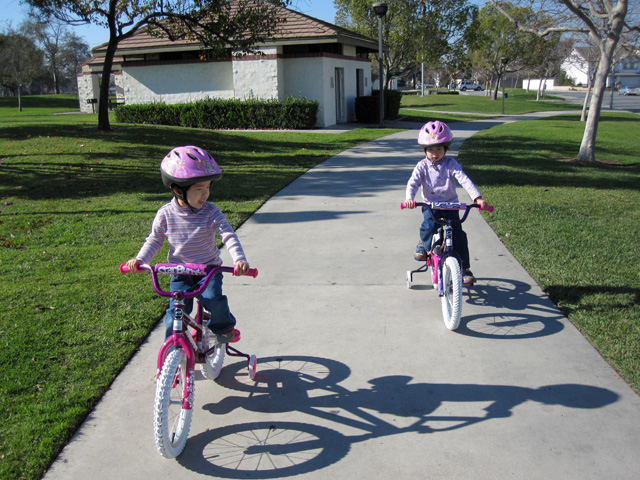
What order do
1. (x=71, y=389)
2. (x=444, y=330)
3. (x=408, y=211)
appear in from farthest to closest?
(x=408, y=211) < (x=444, y=330) < (x=71, y=389)

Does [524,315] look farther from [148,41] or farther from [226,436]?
[148,41]

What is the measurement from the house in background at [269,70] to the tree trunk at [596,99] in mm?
10695

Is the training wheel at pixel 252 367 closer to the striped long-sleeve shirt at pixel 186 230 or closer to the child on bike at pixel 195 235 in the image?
the child on bike at pixel 195 235

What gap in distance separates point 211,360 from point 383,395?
1.18 meters

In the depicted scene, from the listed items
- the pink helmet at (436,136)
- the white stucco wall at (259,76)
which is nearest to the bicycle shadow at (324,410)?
the pink helmet at (436,136)

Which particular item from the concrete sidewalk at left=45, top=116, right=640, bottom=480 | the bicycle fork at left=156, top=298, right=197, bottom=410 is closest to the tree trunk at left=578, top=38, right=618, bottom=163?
the concrete sidewalk at left=45, top=116, right=640, bottom=480

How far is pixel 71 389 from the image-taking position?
3.81m

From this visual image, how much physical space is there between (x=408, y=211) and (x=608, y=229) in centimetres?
272

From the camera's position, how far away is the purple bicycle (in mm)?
4602

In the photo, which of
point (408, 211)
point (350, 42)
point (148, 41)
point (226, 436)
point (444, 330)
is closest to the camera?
point (226, 436)

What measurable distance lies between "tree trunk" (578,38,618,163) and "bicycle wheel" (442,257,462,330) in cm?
1028

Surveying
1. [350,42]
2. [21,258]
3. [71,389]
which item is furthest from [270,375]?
[350,42]

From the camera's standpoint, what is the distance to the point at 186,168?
3.23 m

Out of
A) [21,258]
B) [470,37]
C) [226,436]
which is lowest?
[226,436]
